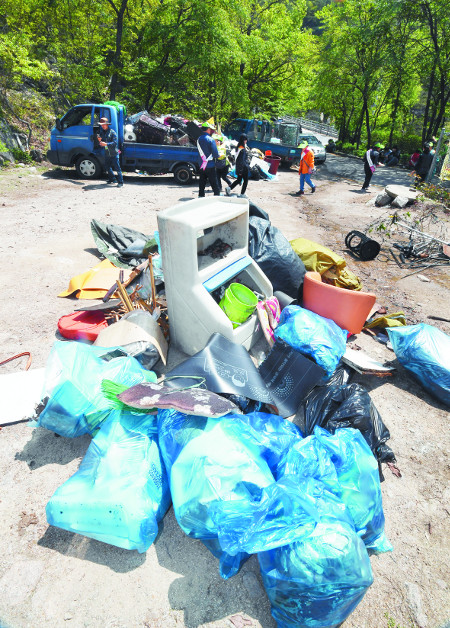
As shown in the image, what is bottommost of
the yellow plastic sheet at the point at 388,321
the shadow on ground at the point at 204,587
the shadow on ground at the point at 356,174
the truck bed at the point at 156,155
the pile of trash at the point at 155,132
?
the shadow on ground at the point at 204,587

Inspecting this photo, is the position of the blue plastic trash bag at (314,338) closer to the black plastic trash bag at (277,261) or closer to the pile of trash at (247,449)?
the pile of trash at (247,449)

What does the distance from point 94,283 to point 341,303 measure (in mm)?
2750

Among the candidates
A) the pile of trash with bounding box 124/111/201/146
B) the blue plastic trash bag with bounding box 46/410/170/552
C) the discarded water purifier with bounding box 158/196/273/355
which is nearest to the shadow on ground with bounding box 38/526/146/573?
the blue plastic trash bag with bounding box 46/410/170/552

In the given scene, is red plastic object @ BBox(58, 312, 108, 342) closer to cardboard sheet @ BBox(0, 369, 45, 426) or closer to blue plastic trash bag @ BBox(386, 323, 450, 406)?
cardboard sheet @ BBox(0, 369, 45, 426)

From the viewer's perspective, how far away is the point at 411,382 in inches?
126

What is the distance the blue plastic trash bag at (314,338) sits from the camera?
2719mm

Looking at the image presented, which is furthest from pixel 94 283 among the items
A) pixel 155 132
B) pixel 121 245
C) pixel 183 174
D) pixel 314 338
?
pixel 155 132

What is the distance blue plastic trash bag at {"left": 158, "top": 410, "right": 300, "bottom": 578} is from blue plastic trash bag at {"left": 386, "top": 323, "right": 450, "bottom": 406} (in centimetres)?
158

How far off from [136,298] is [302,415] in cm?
Result: 208

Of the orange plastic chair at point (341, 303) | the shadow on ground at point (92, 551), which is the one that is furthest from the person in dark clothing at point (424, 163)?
the shadow on ground at point (92, 551)

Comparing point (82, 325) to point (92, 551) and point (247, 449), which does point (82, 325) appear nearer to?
point (92, 551)

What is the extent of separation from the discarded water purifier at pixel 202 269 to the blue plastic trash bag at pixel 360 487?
122 centimetres

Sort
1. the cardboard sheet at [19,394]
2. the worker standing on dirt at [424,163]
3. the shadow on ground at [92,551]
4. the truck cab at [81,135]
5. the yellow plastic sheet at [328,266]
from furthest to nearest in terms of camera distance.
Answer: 1. the worker standing on dirt at [424,163]
2. the truck cab at [81,135]
3. the yellow plastic sheet at [328,266]
4. the cardboard sheet at [19,394]
5. the shadow on ground at [92,551]

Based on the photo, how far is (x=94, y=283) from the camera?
4086 mm
